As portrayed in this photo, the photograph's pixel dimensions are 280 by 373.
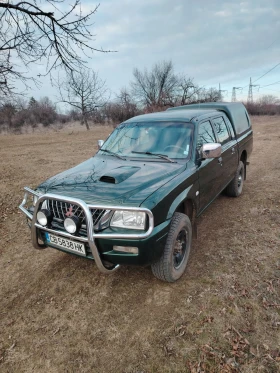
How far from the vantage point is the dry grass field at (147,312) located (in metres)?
1.99

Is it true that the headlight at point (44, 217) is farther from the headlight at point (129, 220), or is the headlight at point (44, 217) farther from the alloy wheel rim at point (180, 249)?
the alloy wheel rim at point (180, 249)

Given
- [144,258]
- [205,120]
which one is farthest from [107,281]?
[205,120]

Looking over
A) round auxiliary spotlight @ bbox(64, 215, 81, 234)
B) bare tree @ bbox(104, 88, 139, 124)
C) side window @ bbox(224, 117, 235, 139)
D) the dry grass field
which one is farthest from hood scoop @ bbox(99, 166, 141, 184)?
bare tree @ bbox(104, 88, 139, 124)

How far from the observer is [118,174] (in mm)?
2719

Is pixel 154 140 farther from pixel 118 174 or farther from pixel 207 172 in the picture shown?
pixel 118 174

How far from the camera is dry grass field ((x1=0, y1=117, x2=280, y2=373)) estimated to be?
1985mm

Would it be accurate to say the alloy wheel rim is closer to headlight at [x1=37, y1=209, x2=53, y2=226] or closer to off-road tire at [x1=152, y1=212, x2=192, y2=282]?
off-road tire at [x1=152, y1=212, x2=192, y2=282]

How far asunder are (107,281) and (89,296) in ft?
0.92

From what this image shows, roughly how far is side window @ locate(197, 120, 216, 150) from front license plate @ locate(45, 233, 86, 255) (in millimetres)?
2046

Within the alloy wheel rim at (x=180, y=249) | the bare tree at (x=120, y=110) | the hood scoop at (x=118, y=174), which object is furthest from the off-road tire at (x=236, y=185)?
the bare tree at (x=120, y=110)

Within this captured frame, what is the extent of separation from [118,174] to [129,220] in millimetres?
687

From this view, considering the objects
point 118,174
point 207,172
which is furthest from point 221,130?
point 118,174

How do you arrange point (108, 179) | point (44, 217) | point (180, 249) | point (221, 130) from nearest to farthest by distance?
point (44, 217)
point (108, 179)
point (180, 249)
point (221, 130)

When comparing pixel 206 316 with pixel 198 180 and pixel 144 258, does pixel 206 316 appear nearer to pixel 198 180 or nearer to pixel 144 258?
pixel 144 258
